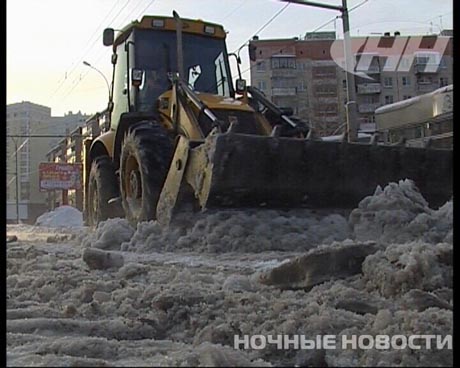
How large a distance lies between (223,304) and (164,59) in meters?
2.94

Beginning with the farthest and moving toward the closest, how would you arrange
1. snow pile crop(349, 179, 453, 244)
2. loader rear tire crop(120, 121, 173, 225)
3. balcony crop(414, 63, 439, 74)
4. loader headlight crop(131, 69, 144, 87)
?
loader headlight crop(131, 69, 144, 87) → loader rear tire crop(120, 121, 173, 225) → balcony crop(414, 63, 439, 74) → snow pile crop(349, 179, 453, 244)

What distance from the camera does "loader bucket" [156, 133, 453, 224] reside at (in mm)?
3396

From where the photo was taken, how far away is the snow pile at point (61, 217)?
7270mm

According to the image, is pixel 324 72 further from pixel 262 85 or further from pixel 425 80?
pixel 425 80

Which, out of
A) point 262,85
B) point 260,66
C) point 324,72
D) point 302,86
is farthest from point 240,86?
point 324,72

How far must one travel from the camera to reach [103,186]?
5.12 m

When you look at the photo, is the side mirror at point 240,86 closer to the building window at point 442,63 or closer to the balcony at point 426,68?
the balcony at point 426,68

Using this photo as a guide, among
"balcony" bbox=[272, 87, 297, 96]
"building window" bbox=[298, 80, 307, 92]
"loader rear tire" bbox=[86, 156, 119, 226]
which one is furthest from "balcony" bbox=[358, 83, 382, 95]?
"loader rear tire" bbox=[86, 156, 119, 226]

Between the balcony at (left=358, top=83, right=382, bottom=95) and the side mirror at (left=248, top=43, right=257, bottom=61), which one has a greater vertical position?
the side mirror at (left=248, top=43, right=257, bottom=61)

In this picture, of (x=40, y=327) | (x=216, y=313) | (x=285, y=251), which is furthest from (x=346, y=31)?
(x=40, y=327)

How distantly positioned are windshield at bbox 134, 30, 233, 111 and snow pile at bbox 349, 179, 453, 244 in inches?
66.0

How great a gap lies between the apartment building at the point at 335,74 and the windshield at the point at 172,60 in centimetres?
30

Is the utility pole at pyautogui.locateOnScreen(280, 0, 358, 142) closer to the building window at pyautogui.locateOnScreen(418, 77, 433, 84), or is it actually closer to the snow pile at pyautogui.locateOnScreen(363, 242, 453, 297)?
the building window at pyautogui.locateOnScreen(418, 77, 433, 84)

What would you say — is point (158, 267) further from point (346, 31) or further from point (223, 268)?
A: point (346, 31)
